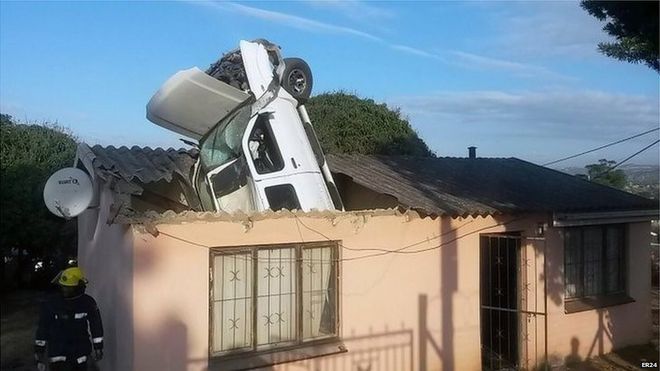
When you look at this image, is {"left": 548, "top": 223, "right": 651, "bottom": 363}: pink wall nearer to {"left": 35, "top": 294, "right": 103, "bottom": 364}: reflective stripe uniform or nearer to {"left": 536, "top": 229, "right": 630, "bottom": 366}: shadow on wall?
{"left": 536, "top": 229, "right": 630, "bottom": 366}: shadow on wall

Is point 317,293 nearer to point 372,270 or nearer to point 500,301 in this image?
point 372,270

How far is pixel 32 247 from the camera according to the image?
15.9 meters

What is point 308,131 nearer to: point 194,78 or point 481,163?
point 194,78

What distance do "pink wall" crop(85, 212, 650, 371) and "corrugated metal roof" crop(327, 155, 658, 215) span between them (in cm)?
35

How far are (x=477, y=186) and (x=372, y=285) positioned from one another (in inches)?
127

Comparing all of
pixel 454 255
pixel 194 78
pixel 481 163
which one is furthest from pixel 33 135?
pixel 454 255

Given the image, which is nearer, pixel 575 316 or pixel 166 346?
pixel 166 346

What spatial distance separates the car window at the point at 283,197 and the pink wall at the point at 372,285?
3.10ft

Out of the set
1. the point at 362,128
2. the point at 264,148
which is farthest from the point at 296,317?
the point at 362,128

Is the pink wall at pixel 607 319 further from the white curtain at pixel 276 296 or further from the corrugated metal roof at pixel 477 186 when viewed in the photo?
the white curtain at pixel 276 296

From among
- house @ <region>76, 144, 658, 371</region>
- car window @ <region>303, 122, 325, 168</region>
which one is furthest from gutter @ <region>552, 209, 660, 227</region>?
car window @ <region>303, 122, 325, 168</region>

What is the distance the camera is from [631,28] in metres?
7.66

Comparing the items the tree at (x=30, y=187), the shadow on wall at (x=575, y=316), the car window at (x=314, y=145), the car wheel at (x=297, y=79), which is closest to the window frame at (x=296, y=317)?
the car window at (x=314, y=145)

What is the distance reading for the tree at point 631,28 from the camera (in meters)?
7.21
